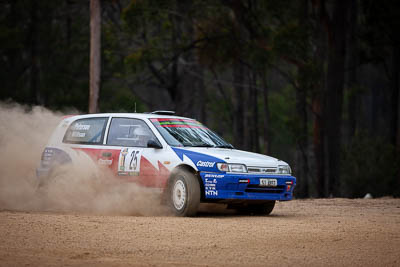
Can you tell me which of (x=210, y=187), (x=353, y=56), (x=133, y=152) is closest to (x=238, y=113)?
(x=353, y=56)

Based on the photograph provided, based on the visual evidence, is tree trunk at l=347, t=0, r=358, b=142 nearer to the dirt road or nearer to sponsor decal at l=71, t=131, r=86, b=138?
sponsor decal at l=71, t=131, r=86, b=138

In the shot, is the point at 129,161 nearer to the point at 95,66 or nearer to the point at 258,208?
the point at 258,208

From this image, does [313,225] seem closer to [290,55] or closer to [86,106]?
[290,55]

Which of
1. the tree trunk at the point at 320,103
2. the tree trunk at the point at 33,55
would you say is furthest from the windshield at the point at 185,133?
the tree trunk at the point at 33,55

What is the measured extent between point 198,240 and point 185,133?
3934mm

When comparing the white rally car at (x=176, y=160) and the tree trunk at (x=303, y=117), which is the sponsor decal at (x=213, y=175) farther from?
the tree trunk at (x=303, y=117)

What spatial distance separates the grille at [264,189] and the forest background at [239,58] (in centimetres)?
848

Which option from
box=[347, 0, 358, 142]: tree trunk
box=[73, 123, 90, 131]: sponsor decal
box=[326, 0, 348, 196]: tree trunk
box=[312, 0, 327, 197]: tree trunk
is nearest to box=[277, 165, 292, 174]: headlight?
box=[73, 123, 90, 131]: sponsor decal

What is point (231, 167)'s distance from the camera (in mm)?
11367

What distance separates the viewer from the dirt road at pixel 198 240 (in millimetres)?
7621

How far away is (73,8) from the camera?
45.2 metres

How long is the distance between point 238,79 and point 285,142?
1980 centimetres

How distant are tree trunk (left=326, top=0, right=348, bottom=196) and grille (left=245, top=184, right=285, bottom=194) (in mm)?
16903

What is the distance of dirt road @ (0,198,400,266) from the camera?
7.62 m
